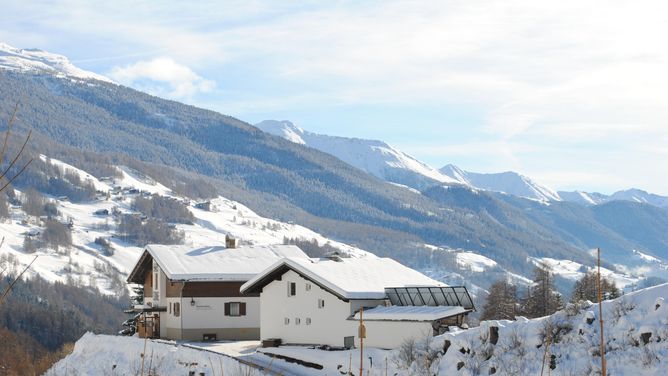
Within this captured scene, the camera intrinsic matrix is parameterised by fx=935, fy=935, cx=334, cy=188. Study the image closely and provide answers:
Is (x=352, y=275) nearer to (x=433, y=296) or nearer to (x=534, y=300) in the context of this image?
(x=433, y=296)

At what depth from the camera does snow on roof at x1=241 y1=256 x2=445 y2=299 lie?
46.3 meters

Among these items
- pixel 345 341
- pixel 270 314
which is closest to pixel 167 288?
pixel 270 314

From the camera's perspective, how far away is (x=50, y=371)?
49219 millimetres

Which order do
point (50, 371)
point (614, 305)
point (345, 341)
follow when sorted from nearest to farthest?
point (614, 305) → point (345, 341) → point (50, 371)

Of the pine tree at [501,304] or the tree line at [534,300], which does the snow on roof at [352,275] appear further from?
the pine tree at [501,304]

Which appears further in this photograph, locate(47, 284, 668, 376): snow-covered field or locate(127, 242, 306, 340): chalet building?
locate(127, 242, 306, 340): chalet building

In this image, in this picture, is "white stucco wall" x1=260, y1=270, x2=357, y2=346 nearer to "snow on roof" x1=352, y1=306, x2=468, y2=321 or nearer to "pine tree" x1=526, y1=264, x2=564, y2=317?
"snow on roof" x1=352, y1=306, x2=468, y2=321

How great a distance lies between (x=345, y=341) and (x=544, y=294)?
33.5 m

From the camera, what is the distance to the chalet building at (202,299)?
5906 centimetres

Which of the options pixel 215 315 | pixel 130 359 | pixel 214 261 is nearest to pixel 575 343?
pixel 130 359

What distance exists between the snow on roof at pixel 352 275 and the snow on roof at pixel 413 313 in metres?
2.40

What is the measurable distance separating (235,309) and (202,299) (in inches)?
88.1

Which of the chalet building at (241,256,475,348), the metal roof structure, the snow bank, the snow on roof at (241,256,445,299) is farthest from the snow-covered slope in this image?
the snow on roof at (241,256,445,299)

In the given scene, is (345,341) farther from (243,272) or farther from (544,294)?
(544,294)
